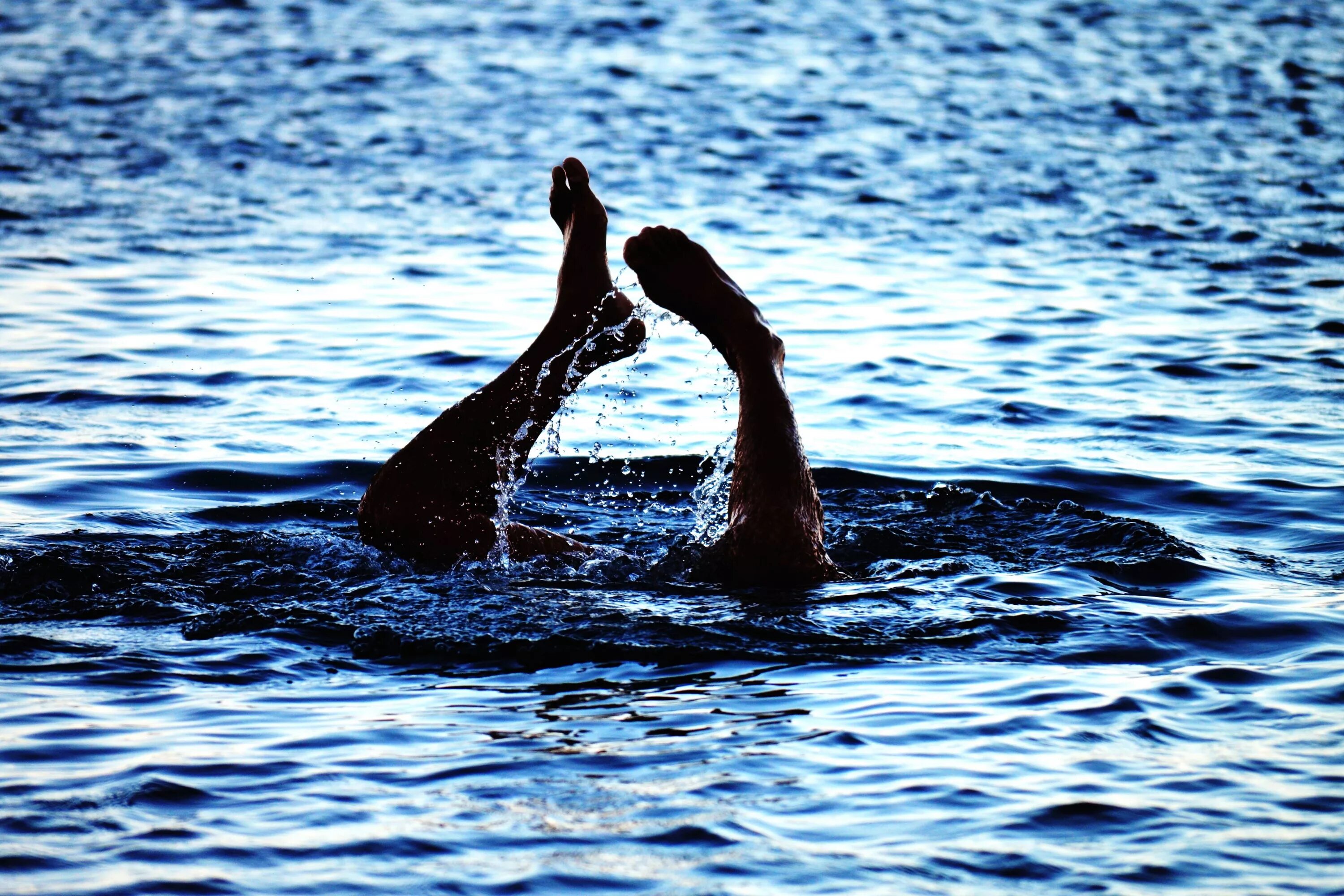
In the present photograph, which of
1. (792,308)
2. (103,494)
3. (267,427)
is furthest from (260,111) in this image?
(103,494)

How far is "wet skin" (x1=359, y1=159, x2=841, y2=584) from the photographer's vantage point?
5273 mm

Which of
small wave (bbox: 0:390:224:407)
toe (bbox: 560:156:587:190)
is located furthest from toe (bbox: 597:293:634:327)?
small wave (bbox: 0:390:224:407)

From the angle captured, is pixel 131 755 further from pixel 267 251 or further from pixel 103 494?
pixel 267 251

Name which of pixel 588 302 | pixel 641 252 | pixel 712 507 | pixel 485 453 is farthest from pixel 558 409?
pixel 712 507

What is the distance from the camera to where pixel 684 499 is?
7.43m

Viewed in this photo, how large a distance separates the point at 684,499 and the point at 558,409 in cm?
186

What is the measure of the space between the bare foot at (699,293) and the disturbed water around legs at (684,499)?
0.63 meters

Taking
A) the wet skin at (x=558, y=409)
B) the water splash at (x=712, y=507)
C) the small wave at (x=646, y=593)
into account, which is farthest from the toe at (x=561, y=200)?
the small wave at (x=646, y=593)

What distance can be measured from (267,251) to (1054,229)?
19.5ft

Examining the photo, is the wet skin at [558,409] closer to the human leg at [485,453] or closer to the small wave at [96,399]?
the human leg at [485,453]

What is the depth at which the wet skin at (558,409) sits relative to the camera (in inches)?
208

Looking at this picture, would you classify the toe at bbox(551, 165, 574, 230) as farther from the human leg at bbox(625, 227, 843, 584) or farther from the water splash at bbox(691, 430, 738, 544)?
the water splash at bbox(691, 430, 738, 544)

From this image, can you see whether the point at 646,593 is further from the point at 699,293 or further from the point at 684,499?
the point at 684,499

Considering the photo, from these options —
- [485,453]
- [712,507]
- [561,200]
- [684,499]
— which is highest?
[561,200]
